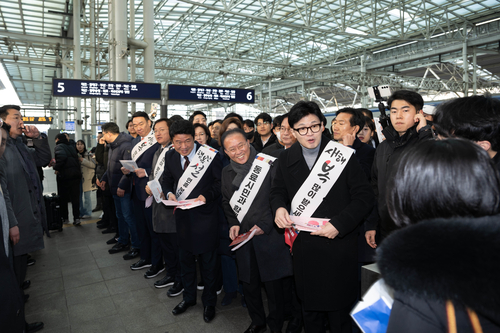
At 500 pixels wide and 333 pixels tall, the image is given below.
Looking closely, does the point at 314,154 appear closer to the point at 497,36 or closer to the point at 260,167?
the point at 260,167

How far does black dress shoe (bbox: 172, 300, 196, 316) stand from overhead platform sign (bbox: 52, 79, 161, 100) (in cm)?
536

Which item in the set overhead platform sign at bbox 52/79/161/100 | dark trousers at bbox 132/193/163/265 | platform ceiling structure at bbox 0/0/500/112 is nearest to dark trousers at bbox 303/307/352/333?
dark trousers at bbox 132/193/163/265

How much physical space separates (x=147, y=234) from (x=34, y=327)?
143 cm

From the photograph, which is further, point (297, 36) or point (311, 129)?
point (297, 36)

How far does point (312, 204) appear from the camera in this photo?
1944 mm

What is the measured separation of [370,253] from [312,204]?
873mm

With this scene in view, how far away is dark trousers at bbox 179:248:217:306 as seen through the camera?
286 cm

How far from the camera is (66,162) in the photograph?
5.98 meters

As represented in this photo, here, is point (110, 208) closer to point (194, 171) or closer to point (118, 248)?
point (118, 248)

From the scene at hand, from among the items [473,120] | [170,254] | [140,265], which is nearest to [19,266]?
[170,254]

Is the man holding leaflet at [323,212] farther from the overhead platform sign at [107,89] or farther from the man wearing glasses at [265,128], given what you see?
the overhead platform sign at [107,89]

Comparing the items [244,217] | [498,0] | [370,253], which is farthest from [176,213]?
[498,0]

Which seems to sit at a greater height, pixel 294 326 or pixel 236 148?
pixel 236 148

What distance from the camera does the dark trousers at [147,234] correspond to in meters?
3.73
